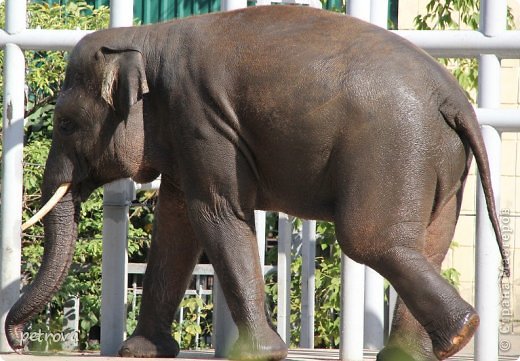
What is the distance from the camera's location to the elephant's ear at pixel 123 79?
17.8 feet

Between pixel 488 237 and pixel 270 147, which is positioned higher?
pixel 270 147

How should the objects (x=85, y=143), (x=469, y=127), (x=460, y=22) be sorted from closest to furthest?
(x=469, y=127) < (x=85, y=143) < (x=460, y=22)

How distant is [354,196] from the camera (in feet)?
16.4

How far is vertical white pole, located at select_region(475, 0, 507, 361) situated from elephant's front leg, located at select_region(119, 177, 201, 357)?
1277 mm

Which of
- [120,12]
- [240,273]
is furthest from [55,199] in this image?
[240,273]

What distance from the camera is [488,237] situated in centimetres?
553

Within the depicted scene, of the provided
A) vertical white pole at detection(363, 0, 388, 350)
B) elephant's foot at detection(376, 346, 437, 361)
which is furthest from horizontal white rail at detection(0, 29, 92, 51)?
elephant's foot at detection(376, 346, 437, 361)

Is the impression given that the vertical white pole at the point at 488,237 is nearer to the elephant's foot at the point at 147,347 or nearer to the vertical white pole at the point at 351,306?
the vertical white pole at the point at 351,306

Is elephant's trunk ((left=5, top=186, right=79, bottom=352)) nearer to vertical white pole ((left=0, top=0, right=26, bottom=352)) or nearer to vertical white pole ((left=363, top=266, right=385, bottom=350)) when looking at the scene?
vertical white pole ((left=0, top=0, right=26, bottom=352))

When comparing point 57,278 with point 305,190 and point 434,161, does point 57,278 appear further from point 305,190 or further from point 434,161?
point 434,161

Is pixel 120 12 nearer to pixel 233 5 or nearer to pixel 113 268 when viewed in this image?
pixel 233 5

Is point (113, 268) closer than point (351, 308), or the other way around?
point (351, 308)

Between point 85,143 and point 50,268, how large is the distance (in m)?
0.58

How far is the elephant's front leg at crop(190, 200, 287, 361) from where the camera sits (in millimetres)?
5293
